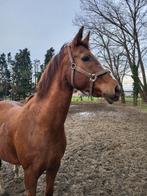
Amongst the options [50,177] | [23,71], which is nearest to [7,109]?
[50,177]

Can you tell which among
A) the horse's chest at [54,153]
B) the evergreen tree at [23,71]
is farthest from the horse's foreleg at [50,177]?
the evergreen tree at [23,71]

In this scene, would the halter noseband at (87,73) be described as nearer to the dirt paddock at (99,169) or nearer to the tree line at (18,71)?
the dirt paddock at (99,169)

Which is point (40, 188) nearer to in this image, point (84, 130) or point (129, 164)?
point (129, 164)

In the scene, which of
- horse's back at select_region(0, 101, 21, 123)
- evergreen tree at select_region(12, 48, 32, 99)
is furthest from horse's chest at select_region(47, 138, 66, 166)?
evergreen tree at select_region(12, 48, 32, 99)

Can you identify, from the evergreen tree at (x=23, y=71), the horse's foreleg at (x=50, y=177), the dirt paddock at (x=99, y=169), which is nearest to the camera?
the horse's foreleg at (x=50, y=177)

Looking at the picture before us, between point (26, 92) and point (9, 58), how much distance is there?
105 ft

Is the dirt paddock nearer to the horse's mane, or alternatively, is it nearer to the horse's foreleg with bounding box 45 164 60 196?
the horse's foreleg with bounding box 45 164 60 196

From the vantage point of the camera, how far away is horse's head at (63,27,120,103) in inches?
136

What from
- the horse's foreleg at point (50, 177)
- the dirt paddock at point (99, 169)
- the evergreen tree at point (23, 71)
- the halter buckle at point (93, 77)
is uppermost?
the evergreen tree at point (23, 71)

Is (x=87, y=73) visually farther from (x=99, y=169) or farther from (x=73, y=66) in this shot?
(x=99, y=169)

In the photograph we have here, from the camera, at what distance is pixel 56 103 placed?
12.8ft

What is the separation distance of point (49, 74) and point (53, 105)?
0.32m

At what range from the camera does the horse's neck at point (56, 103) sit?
12.7ft

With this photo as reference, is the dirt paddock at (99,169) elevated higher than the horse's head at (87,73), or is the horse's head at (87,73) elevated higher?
the horse's head at (87,73)
